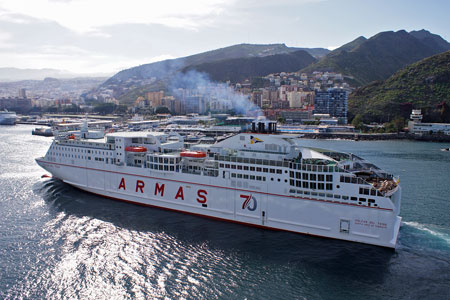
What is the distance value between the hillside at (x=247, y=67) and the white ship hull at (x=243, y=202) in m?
104

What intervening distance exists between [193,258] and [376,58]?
13070 centimetres

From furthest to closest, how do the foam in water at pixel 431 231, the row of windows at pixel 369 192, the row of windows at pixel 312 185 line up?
1. the foam in water at pixel 431 231
2. the row of windows at pixel 312 185
3. the row of windows at pixel 369 192

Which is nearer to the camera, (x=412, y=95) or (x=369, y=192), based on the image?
(x=369, y=192)

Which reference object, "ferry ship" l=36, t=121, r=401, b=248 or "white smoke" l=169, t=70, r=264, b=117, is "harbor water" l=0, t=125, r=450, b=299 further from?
"white smoke" l=169, t=70, r=264, b=117

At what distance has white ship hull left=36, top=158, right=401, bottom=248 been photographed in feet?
45.7

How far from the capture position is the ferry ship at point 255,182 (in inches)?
555


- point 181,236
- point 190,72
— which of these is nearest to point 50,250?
point 181,236

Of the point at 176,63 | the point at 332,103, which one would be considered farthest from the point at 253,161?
the point at 176,63

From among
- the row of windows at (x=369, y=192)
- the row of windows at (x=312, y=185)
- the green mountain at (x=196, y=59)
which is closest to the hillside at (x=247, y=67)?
the green mountain at (x=196, y=59)

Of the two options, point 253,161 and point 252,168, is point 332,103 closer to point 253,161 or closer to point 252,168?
point 253,161

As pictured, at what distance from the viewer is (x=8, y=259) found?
13305 millimetres

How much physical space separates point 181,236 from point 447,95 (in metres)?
69.6

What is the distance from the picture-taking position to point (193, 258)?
1338 centimetres

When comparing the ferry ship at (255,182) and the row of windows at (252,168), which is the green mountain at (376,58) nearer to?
the ferry ship at (255,182)
